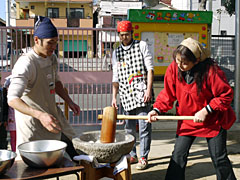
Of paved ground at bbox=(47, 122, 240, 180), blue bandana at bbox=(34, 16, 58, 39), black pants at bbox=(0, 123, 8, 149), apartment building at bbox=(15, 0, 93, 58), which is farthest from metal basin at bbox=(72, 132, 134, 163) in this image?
apartment building at bbox=(15, 0, 93, 58)

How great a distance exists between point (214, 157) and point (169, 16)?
13.1ft

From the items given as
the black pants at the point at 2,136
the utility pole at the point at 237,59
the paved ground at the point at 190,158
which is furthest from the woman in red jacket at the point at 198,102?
the utility pole at the point at 237,59

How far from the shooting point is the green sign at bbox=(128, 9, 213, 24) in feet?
21.6

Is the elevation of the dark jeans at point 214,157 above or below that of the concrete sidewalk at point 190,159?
above

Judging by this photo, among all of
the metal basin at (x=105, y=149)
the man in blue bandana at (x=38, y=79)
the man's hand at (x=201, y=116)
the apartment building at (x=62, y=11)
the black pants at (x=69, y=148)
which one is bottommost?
the black pants at (x=69, y=148)

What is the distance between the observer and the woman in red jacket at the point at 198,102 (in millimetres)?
3166

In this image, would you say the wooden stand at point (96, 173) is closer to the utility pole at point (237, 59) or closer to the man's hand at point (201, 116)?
the man's hand at point (201, 116)

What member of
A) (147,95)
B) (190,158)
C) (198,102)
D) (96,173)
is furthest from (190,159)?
(96,173)

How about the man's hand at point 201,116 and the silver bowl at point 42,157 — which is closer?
the silver bowl at point 42,157

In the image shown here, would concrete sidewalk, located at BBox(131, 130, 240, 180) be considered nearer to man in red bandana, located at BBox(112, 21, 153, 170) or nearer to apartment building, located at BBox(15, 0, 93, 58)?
Result: man in red bandana, located at BBox(112, 21, 153, 170)

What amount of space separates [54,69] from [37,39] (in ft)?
1.33

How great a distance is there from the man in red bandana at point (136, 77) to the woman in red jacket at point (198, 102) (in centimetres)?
93

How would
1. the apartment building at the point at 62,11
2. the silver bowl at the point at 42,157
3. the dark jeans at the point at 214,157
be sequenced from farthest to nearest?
the apartment building at the point at 62,11
the dark jeans at the point at 214,157
the silver bowl at the point at 42,157

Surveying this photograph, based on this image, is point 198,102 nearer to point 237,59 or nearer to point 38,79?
point 38,79
